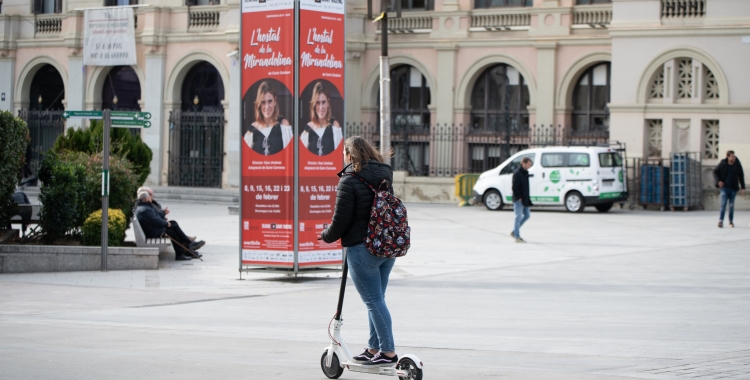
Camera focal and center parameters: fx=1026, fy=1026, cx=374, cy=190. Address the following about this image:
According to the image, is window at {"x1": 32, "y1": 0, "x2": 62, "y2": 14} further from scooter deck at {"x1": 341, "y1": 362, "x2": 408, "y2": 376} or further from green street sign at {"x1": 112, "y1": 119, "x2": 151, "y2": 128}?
scooter deck at {"x1": 341, "y1": 362, "x2": 408, "y2": 376}

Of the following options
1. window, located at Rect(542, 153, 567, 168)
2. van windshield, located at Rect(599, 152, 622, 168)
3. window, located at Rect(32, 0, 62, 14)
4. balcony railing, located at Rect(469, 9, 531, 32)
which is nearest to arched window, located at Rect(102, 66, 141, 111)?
window, located at Rect(32, 0, 62, 14)

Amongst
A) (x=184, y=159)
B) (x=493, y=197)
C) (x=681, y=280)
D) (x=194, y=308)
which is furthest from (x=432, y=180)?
(x=194, y=308)

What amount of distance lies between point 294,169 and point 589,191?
16160mm

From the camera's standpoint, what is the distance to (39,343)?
9.12 m

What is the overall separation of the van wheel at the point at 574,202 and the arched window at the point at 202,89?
49.9 ft

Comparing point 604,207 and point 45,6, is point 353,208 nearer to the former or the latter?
point 604,207

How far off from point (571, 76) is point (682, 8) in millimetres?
5060

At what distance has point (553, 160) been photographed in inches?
1147

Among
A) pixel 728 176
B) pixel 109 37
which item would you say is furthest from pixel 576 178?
pixel 109 37

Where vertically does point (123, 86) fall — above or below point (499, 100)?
above

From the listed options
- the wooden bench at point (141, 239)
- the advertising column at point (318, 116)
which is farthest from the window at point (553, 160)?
the advertising column at point (318, 116)

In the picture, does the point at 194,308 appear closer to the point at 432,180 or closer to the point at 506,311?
the point at 506,311

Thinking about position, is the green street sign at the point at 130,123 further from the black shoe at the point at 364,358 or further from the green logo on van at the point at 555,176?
the green logo on van at the point at 555,176

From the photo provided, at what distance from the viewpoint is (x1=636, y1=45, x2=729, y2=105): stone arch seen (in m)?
29.1
